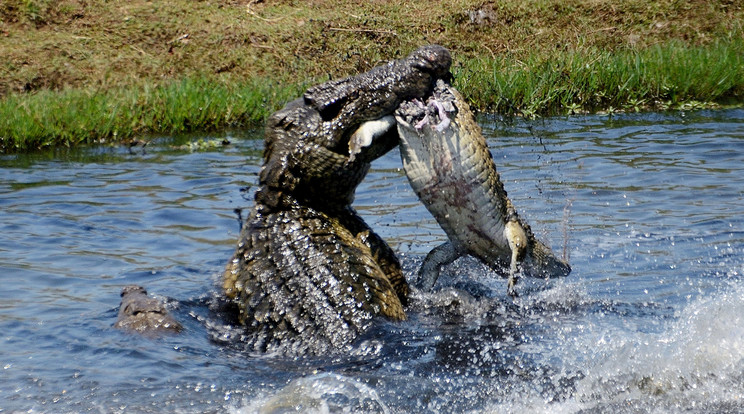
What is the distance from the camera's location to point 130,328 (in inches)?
161

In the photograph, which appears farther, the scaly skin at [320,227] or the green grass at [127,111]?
the green grass at [127,111]

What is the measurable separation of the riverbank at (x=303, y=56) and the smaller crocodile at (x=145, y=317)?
4475mm

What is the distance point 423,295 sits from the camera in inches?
170

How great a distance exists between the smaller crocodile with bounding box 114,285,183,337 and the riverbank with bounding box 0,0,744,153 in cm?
447

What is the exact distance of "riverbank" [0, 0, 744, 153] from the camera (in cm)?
884

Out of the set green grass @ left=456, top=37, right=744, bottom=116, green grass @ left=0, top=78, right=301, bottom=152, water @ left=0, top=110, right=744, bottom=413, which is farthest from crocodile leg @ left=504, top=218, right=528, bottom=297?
green grass @ left=0, top=78, right=301, bottom=152

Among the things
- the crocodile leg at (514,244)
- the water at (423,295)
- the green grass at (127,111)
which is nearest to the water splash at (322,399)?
the water at (423,295)

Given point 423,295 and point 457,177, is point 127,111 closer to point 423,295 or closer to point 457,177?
point 423,295

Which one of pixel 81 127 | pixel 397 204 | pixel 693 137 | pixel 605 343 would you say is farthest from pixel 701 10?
pixel 605 343

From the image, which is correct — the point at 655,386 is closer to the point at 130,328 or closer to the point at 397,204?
the point at 130,328

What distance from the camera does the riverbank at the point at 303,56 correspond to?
884 cm

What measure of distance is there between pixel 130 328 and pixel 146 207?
8.44 feet

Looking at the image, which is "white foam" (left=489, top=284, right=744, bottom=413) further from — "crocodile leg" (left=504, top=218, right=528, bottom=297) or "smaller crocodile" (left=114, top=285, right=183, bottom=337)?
"smaller crocodile" (left=114, top=285, right=183, bottom=337)

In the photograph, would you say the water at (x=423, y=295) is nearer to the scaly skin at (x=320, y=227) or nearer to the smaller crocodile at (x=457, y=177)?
the scaly skin at (x=320, y=227)
